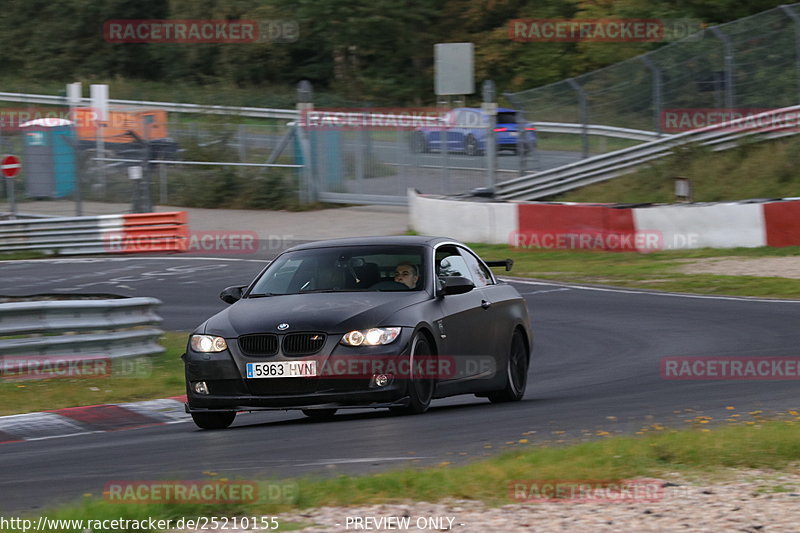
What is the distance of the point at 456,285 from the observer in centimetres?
986

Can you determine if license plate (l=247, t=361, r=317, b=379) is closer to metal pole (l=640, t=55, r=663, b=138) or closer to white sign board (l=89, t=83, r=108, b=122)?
metal pole (l=640, t=55, r=663, b=138)

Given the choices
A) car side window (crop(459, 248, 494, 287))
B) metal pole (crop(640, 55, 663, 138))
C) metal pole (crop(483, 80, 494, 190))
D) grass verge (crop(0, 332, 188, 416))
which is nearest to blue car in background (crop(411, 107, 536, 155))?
metal pole (crop(483, 80, 494, 190))

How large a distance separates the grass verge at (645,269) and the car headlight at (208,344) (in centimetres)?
1098

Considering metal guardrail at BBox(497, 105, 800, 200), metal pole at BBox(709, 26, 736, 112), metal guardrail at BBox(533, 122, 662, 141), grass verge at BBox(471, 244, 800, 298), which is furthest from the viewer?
metal guardrail at BBox(533, 122, 662, 141)

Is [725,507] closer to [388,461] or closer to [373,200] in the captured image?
[388,461]

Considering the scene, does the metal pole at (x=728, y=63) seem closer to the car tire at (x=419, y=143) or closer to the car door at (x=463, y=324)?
the car tire at (x=419, y=143)

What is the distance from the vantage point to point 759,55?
93.4ft

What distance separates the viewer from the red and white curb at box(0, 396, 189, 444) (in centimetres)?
984

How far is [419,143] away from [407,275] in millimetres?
23001

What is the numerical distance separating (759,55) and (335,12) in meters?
27.4

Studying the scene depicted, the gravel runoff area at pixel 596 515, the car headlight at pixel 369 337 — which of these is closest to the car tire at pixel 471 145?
the car headlight at pixel 369 337

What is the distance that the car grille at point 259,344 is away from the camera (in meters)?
9.09

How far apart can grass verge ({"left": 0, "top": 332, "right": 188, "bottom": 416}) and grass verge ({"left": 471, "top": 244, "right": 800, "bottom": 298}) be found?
9185mm

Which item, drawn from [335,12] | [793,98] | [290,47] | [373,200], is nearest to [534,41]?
[335,12]
